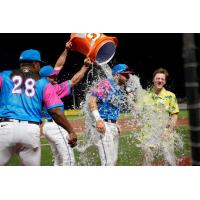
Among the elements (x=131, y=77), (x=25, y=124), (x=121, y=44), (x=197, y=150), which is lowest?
(x=197, y=150)

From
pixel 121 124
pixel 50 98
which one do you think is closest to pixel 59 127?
pixel 50 98

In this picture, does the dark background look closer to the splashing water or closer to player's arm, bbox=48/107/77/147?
the splashing water

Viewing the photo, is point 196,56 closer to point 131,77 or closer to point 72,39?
point 131,77

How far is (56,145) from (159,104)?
1.11 m

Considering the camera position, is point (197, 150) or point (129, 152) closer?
point (197, 150)

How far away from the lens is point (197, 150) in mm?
4086

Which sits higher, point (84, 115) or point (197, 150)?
point (84, 115)

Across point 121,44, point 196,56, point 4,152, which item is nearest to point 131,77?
point 121,44

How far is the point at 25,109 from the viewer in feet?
14.0

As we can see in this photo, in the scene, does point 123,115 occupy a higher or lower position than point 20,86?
lower

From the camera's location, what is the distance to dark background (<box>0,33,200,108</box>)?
4441 mm

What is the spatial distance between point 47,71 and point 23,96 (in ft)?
1.27

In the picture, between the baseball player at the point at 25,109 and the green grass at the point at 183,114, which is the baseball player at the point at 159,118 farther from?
the baseball player at the point at 25,109

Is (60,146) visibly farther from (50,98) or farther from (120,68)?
(120,68)
